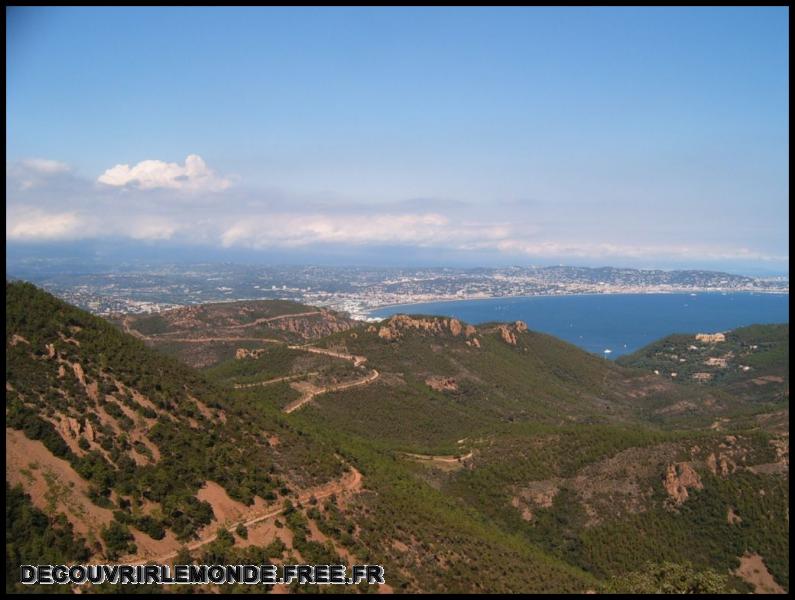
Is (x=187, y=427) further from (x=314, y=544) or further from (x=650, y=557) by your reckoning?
(x=650, y=557)

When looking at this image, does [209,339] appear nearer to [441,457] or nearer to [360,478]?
[441,457]

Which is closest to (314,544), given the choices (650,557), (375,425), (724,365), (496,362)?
(650,557)

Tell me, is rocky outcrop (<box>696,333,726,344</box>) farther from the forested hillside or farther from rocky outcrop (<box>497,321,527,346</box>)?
the forested hillside

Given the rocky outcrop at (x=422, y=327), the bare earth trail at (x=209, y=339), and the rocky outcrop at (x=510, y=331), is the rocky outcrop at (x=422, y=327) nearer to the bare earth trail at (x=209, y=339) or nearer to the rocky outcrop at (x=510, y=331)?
the rocky outcrop at (x=510, y=331)

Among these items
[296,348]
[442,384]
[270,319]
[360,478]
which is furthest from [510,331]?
[360,478]

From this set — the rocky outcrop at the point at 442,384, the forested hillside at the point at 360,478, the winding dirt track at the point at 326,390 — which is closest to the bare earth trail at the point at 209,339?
the forested hillside at the point at 360,478
